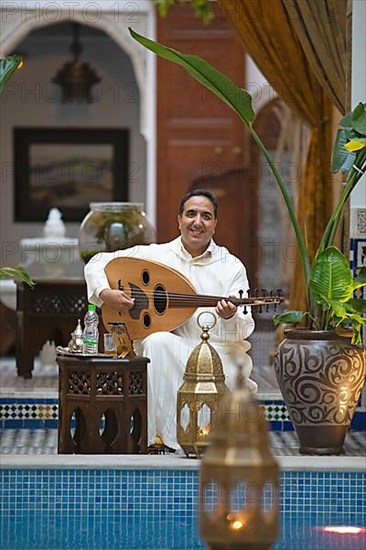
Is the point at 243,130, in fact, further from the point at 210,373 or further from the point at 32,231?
the point at 210,373

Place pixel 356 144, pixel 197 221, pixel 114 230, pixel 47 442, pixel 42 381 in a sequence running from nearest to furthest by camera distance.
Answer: pixel 356 144 < pixel 197 221 < pixel 47 442 < pixel 114 230 < pixel 42 381

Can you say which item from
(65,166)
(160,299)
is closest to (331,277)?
(160,299)

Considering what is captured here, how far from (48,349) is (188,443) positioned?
421cm

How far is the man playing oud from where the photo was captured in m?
6.31

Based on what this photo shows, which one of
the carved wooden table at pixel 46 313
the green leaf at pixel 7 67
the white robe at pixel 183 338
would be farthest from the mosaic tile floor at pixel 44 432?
the green leaf at pixel 7 67

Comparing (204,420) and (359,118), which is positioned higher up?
(359,118)

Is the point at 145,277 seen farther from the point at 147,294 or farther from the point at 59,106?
the point at 59,106

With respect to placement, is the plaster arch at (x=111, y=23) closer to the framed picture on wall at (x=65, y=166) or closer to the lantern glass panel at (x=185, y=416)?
the framed picture on wall at (x=65, y=166)

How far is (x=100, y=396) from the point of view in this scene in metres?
5.94

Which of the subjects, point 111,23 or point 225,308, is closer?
point 225,308

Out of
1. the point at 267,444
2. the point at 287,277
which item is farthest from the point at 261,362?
the point at 267,444

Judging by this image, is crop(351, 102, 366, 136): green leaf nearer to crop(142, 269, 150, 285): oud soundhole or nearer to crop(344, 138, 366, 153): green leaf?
crop(344, 138, 366, 153): green leaf

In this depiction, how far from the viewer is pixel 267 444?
3158 millimetres

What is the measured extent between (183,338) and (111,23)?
549cm
